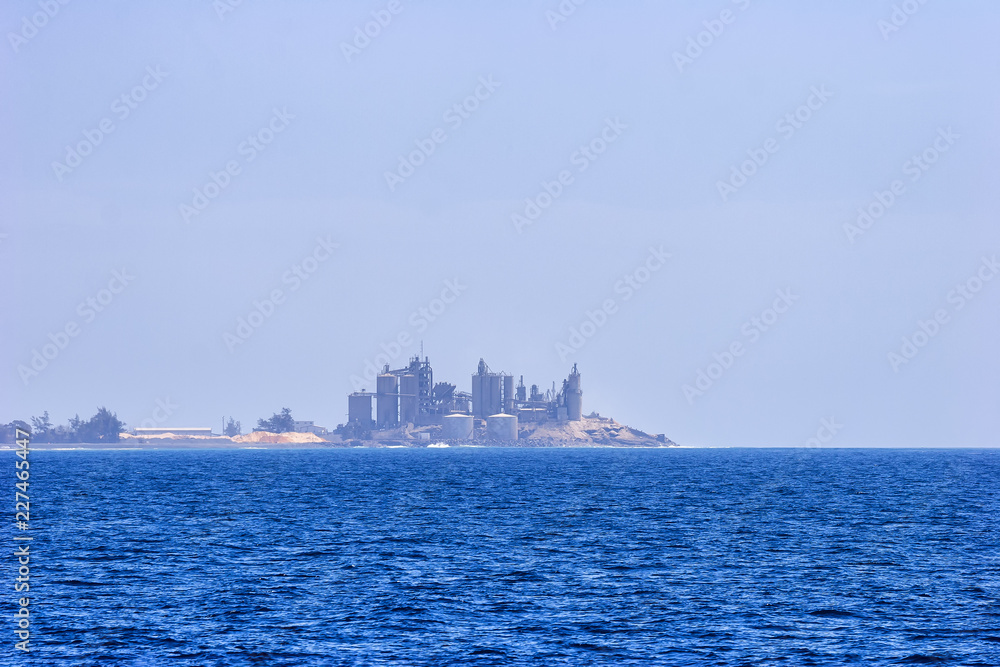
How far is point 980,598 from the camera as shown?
42562mm

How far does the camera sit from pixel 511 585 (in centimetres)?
4531

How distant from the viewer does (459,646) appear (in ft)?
113

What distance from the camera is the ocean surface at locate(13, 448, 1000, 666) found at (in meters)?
34.3

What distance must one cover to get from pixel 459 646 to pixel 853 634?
42.3 ft

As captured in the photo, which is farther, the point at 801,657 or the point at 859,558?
the point at 859,558

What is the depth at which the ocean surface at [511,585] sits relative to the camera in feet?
113

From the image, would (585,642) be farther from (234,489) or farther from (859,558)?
(234,489)

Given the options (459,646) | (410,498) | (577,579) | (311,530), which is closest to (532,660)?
(459,646)

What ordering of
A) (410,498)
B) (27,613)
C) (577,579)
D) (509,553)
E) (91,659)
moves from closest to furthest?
(91,659), (27,613), (577,579), (509,553), (410,498)

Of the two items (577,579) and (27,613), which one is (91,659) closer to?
(27,613)

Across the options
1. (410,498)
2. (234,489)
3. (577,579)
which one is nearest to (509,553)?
(577,579)

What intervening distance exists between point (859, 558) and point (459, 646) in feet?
88.0

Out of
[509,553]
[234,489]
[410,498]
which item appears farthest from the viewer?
[234,489]

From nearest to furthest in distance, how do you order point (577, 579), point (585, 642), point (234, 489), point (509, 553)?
point (585, 642)
point (577, 579)
point (509, 553)
point (234, 489)
